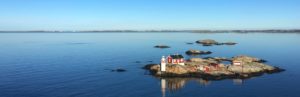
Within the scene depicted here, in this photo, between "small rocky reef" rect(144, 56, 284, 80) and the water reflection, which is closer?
the water reflection

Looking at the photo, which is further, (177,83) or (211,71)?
(211,71)

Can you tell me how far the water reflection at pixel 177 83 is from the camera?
1741 inches

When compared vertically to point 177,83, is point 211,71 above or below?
above

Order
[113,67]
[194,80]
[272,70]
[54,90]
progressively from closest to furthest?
[54,90]
[194,80]
[272,70]
[113,67]

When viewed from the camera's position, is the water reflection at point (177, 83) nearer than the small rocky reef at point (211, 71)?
Yes

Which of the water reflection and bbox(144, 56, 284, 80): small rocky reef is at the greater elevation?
bbox(144, 56, 284, 80): small rocky reef

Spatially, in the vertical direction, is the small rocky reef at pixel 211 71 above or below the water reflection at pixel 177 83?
above

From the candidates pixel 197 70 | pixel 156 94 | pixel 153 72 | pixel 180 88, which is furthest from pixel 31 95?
pixel 197 70

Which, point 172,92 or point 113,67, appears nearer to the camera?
point 172,92

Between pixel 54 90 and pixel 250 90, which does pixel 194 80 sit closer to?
pixel 250 90

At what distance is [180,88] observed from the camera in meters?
44.0

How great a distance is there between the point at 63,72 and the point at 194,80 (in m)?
21.2

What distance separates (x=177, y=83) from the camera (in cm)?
4722

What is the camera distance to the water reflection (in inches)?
1741
